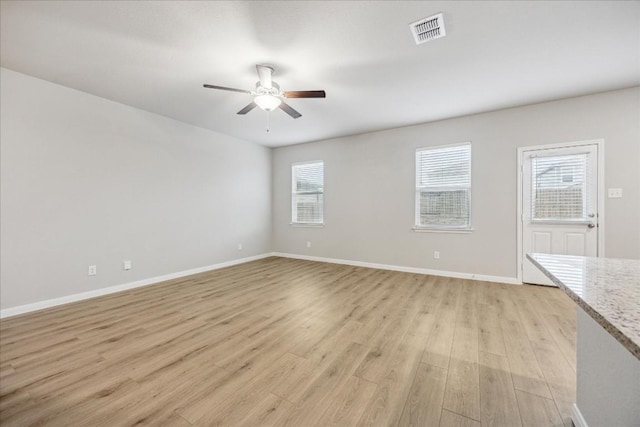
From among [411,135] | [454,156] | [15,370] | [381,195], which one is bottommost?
[15,370]

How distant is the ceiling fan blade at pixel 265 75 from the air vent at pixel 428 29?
1481 millimetres

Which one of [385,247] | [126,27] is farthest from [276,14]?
[385,247]

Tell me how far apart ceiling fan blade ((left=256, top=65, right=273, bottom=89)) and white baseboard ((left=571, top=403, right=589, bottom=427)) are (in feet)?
11.5

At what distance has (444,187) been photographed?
4566 millimetres

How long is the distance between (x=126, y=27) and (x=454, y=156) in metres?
4.68

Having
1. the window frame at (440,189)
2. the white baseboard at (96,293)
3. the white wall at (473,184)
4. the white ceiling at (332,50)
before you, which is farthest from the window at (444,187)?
the white baseboard at (96,293)

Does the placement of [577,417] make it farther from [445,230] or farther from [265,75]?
[265,75]

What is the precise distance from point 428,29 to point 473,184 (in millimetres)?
2847

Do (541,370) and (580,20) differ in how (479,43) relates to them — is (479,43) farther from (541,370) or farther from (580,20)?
(541,370)

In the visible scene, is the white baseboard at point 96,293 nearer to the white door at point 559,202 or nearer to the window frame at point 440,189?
the window frame at point 440,189

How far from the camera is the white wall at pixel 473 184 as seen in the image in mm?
3416

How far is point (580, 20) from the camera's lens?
2.17 meters

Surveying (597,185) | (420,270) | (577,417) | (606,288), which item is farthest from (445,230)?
(606,288)

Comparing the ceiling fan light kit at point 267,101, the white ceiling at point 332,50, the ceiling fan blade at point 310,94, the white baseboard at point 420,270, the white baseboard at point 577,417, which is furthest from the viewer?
the white baseboard at point 420,270
